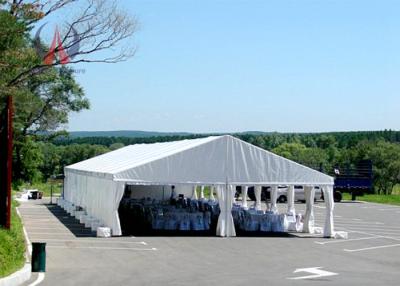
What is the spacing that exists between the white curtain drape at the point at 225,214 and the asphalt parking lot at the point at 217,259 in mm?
600

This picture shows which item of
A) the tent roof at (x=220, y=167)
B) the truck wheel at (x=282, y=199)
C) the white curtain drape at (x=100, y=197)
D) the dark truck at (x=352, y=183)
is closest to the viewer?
the white curtain drape at (x=100, y=197)

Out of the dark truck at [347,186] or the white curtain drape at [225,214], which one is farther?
the dark truck at [347,186]

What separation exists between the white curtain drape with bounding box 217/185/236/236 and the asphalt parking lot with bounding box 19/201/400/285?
0.60 meters

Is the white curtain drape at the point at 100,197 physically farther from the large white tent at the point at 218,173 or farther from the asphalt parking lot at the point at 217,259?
the asphalt parking lot at the point at 217,259

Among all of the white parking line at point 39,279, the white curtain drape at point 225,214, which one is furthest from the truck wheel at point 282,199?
the white parking line at point 39,279

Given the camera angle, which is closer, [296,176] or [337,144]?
[296,176]

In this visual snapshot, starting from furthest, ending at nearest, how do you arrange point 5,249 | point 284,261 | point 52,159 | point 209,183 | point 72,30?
point 52,159 < point 209,183 < point 72,30 < point 284,261 < point 5,249

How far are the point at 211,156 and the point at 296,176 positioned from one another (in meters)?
3.25

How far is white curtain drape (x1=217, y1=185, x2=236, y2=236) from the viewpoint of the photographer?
83.8 feet

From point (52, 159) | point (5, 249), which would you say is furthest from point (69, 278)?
point (52, 159)

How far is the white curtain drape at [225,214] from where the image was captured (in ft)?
83.8

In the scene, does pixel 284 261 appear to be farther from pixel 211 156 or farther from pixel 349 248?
pixel 211 156

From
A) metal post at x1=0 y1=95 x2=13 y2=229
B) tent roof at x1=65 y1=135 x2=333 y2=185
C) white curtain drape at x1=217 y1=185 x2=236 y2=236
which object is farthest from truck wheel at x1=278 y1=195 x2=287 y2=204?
metal post at x1=0 y1=95 x2=13 y2=229

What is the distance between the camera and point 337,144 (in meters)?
144
